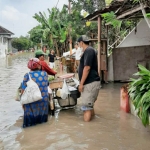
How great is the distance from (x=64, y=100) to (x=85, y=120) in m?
0.91

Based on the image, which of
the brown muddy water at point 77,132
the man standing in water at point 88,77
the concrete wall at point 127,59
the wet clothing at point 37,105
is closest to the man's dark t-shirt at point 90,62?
the man standing in water at point 88,77

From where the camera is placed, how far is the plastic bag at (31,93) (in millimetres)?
5180

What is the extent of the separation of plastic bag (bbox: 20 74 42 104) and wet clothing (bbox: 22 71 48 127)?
0.45 ft

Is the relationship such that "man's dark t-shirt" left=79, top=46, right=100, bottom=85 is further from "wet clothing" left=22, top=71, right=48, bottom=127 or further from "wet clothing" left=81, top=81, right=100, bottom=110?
"wet clothing" left=22, top=71, right=48, bottom=127

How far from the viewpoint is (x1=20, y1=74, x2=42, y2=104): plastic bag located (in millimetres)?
5180

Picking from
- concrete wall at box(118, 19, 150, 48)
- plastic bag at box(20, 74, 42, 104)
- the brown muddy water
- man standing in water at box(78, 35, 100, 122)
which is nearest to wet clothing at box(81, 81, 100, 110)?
man standing in water at box(78, 35, 100, 122)

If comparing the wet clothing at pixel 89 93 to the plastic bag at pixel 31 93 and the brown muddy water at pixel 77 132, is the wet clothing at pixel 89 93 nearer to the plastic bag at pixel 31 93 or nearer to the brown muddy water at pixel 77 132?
the brown muddy water at pixel 77 132

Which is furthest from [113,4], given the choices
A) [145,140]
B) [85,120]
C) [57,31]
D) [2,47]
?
[2,47]

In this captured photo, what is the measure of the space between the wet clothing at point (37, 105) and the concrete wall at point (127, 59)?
6.29 m

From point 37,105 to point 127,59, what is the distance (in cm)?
660

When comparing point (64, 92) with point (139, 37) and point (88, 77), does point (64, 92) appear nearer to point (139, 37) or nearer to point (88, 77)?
point (88, 77)

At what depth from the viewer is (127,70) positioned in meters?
11.2

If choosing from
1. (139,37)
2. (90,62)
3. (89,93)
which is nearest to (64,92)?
(89,93)

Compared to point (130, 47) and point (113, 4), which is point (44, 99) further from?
point (130, 47)
